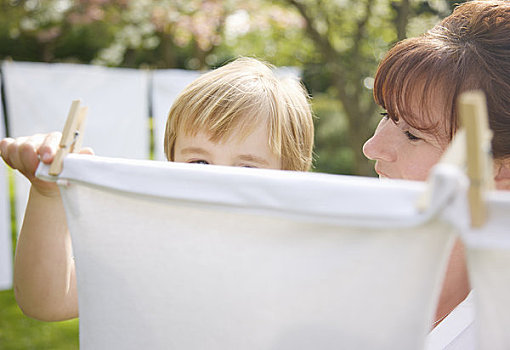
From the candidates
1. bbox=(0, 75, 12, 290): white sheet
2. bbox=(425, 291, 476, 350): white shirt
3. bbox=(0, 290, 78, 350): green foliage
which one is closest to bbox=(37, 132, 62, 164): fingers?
bbox=(425, 291, 476, 350): white shirt

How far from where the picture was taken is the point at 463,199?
1.86ft

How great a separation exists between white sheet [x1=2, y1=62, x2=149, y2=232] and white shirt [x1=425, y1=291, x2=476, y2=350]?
12.8 ft

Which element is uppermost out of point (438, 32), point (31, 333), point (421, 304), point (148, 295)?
point (438, 32)

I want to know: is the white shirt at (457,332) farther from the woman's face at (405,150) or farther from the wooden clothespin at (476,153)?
the wooden clothespin at (476,153)

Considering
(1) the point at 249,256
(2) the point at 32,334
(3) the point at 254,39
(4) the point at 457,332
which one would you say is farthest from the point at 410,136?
(3) the point at 254,39

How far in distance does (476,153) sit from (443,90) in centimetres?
71

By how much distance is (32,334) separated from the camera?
3.98m

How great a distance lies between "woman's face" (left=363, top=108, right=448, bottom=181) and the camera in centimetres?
127

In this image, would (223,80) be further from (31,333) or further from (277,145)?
(31,333)

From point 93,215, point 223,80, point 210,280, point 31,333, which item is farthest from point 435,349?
point 31,333

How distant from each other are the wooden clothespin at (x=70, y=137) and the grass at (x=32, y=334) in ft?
10.5

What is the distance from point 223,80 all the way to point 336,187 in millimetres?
1043

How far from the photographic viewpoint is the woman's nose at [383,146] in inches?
51.1

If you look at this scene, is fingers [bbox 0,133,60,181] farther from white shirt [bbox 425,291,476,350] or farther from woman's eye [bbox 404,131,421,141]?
white shirt [bbox 425,291,476,350]
